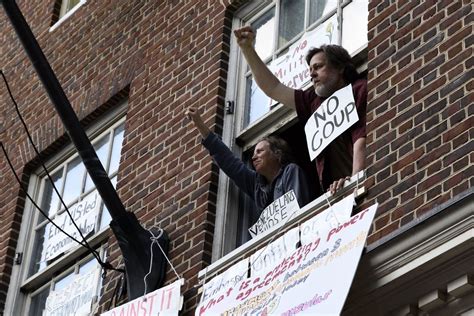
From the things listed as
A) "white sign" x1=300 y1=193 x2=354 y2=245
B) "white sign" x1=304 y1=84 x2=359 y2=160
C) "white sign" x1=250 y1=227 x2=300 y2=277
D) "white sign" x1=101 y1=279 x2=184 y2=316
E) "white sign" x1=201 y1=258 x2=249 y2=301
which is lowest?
"white sign" x1=300 y1=193 x2=354 y2=245

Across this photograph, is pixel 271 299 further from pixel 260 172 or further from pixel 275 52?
pixel 275 52

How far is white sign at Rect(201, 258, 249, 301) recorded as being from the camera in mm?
11008

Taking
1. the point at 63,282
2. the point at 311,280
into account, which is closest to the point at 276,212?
the point at 311,280

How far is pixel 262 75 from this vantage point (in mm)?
11844

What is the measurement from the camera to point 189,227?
39.9 feet

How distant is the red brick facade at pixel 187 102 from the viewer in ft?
32.5

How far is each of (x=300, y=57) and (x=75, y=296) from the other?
10.4 ft

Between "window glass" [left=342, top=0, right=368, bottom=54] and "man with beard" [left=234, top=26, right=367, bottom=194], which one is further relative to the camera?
"window glass" [left=342, top=0, right=368, bottom=54]

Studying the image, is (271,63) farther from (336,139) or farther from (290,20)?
(336,139)

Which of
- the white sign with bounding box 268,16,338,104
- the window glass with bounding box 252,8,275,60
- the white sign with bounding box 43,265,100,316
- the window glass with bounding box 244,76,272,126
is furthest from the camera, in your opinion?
the white sign with bounding box 43,265,100,316

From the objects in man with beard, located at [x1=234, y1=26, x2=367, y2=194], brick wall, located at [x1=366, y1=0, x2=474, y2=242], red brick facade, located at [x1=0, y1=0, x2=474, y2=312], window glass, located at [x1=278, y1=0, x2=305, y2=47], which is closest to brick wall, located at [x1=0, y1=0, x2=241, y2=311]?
red brick facade, located at [x1=0, y1=0, x2=474, y2=312]

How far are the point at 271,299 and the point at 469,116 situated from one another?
6.38 ft

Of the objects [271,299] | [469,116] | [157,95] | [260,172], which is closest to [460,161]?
[469,116]

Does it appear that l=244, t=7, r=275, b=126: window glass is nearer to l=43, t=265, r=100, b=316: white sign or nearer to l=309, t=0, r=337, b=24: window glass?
l=309, t=0, r=337, b=24: window glass
